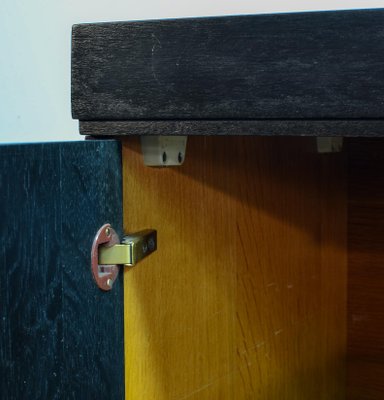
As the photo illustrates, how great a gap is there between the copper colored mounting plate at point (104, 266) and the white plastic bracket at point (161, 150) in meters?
0.08

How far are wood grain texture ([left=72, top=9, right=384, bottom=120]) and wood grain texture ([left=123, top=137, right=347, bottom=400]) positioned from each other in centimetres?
5

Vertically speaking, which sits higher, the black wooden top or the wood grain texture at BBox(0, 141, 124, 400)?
the black wooden top

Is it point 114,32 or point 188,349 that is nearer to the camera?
point 114,32

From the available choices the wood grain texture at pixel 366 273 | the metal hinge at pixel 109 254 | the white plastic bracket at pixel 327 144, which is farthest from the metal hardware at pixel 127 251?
the wood grain texture at pixel 366 273

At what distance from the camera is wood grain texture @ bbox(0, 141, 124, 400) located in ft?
1.53

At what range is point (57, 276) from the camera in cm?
50

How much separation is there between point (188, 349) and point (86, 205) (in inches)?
9.7

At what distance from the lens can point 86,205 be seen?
1.68ft

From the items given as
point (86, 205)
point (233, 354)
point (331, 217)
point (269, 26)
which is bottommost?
point (233, 354)

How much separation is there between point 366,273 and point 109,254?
77cm

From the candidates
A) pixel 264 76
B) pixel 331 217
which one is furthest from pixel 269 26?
pixel 331 217

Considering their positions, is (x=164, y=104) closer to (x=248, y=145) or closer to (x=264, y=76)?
(x=264, y=76)

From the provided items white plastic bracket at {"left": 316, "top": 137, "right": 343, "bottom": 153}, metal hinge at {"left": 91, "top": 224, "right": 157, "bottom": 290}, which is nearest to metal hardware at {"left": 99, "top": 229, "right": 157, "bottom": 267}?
metal hinge at {"left": 91, "top": 224, "right": 157, "bottom": 290}

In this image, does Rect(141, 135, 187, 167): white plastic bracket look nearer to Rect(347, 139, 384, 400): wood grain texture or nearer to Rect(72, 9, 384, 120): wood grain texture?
Rect(72, 9, 384, 120): wood grain texture
